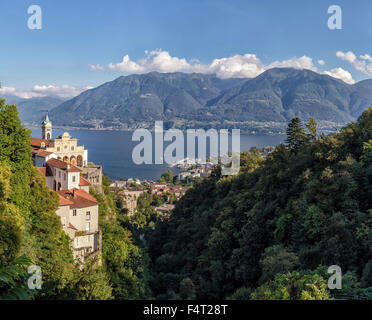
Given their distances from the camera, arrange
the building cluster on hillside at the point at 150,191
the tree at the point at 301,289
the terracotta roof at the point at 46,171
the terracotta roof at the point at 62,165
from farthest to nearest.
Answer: the building cluster on hillside at the point at 150,191 → the terracotta roof at the point at 46,171 → the terracotta roof at the point at 62,165 → the tree at the point at 301,289

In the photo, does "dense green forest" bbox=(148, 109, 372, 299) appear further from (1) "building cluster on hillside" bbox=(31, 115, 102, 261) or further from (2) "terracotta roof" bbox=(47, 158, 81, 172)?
(2) "terracotta roof" bbox=(47, 158, 81, 172)

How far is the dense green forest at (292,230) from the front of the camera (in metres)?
11.2

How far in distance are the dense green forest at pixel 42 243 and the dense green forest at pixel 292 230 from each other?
2.93m

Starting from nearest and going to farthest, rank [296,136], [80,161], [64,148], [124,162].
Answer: [296,136] < [64,148] < [80,161] < [124,162]

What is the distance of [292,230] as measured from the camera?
47.9 ft

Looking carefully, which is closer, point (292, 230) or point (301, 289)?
point (301, 289)

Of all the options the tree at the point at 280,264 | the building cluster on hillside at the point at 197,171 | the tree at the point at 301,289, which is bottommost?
the building cluster on hillside at the point at 197,171

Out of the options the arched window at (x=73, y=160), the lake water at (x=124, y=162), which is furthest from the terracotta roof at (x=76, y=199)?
the lake water at (x=124, y=162)

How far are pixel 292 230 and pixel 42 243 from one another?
10.1m

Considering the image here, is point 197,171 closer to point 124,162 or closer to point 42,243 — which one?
point 124,162

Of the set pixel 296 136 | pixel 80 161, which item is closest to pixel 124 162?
pixel 80 161

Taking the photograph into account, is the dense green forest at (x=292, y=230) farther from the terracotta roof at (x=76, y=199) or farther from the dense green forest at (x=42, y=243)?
the terracotta roof at (x=76, y=199)
